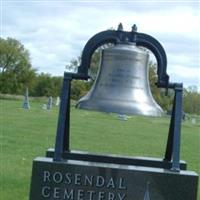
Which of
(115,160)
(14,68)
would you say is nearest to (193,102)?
(14,68)

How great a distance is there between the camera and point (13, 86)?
8088 cm

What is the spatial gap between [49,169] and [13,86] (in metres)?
76.8

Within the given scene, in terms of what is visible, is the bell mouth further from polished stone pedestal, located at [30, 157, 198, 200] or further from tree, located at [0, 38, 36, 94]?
tree, located at [0, 38, 36, 94]

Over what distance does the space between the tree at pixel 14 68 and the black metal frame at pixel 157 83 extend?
75.9m

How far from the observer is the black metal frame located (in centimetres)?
505

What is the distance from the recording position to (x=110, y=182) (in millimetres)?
4883

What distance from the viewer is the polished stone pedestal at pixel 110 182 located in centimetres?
488

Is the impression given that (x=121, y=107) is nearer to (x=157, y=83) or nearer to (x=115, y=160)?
(x=157, y=83)

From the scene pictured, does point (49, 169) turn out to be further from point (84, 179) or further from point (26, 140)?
point (26, 140)

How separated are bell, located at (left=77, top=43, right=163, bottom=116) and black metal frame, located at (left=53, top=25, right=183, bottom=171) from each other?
80mm

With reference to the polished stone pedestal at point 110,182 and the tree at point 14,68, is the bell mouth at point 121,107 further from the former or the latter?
the tree at point 14,68

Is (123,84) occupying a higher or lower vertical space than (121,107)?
Answer: higher

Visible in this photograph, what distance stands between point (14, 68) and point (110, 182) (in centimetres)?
7854

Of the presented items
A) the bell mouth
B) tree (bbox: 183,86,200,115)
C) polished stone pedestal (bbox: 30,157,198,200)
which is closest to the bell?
the bell mouth
